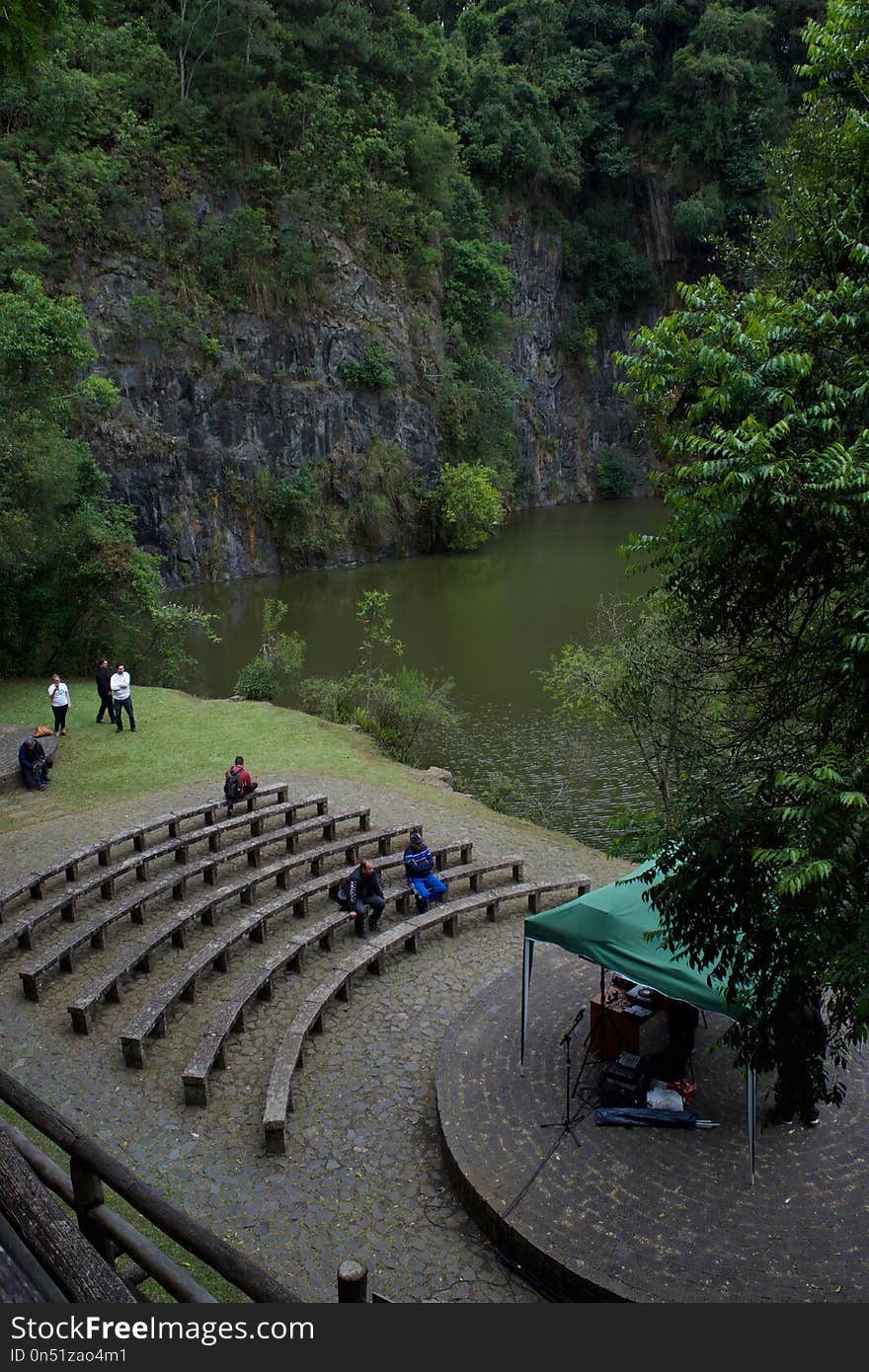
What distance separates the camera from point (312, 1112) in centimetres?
795

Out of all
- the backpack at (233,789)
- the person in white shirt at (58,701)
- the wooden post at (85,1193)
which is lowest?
the backpack at (233,789)

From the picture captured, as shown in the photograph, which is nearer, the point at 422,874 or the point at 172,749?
the point at 422,874

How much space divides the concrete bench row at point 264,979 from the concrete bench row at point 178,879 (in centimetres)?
186

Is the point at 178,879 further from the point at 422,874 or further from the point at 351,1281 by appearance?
the point at 351,1281

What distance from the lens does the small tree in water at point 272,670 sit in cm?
2366

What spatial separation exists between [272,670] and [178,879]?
42.0ft

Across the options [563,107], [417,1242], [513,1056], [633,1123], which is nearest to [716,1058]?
[633,1123]

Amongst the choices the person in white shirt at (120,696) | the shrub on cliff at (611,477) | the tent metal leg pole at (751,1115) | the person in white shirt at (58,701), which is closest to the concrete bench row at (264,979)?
the tent metal leg pole at (751,1115)

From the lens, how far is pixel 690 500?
5500mm

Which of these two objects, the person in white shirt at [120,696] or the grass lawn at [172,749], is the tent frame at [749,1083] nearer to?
the grass lawn at [172,749]

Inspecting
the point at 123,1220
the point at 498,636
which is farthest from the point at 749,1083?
the point at 498,636

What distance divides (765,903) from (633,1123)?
3162 mm

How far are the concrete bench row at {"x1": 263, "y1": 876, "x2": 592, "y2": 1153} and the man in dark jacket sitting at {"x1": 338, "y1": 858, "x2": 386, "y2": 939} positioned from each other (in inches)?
11.4

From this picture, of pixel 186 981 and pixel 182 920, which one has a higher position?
pixel 182 920
